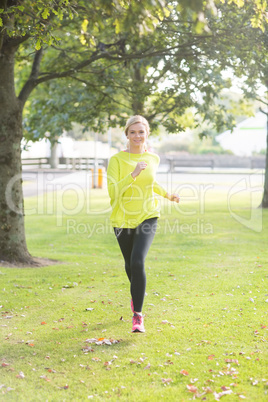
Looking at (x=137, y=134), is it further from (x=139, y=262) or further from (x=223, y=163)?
(x=223, y=163)

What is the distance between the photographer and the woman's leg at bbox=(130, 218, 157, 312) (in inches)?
213

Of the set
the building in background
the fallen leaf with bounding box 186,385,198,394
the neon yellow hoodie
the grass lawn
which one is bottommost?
the grass lawn

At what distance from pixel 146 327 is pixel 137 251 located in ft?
3.18

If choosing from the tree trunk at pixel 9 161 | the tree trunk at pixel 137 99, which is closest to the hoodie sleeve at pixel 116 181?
the tree trunk at pixel 9 161

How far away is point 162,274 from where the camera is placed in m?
9.06

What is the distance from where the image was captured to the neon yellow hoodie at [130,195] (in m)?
5.55

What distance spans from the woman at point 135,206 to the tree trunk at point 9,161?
170 inches

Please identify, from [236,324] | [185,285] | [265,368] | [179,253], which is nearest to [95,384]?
[265,368]

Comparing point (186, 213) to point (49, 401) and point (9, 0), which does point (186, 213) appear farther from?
point (49, 401)

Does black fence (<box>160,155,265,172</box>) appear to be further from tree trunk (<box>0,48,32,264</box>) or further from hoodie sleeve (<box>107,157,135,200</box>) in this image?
hoodie sleeve (<box>107,157,135,200</box>)

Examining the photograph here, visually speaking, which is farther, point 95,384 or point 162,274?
point 162,274

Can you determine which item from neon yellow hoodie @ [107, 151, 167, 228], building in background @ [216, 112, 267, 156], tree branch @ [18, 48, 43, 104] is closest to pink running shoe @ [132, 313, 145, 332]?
neon yellow hoodie @ [107, 151, 167, 228]

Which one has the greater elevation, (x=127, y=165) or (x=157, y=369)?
(x=127, y=165)

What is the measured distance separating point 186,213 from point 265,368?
1352cm
